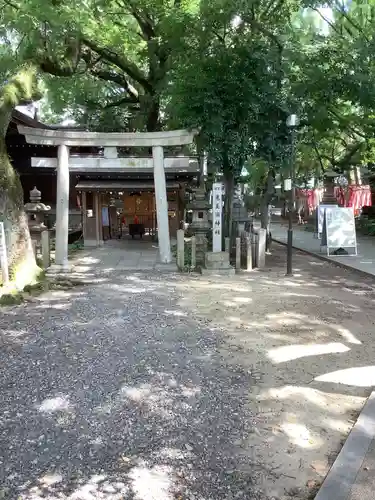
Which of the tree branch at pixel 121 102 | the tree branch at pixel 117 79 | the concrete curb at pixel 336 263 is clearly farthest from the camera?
the tree branch at pixel 121 102

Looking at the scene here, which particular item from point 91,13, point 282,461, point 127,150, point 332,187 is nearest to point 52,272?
point 91,13

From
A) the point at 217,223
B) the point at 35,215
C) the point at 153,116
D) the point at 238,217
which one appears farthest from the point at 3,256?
the point at 153,116

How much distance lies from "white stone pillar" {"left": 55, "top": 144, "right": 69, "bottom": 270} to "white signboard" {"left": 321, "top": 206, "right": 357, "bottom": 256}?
7.92 meters

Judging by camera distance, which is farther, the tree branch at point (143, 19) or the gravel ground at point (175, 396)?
the tree branch at point (143, 19)

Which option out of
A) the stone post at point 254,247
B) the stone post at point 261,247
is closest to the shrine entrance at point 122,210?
the stone post at point 254,247

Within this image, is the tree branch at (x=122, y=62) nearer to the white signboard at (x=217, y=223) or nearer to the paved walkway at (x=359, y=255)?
the white signboard at (x=217, y=223)

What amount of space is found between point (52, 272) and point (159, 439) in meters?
8.25

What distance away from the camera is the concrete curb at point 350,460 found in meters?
3.04

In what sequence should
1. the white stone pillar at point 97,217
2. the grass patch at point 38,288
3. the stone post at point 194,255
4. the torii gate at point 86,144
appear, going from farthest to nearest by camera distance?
the white stone pillar at point 97,217 < the stone post at point 194,255 < the torii gate at point 86,144 < the grass patch at point 38,288

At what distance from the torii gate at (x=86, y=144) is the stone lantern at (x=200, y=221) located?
1.19m

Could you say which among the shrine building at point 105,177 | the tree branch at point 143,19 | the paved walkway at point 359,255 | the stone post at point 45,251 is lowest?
the paved walkway at point 359,255

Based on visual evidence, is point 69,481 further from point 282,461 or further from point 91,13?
point 91,13

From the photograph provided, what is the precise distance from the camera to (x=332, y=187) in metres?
29.6

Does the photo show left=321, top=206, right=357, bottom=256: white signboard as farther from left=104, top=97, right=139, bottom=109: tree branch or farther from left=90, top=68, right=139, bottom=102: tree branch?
left=104, top=97, right=139, bottom=109: tree branch
